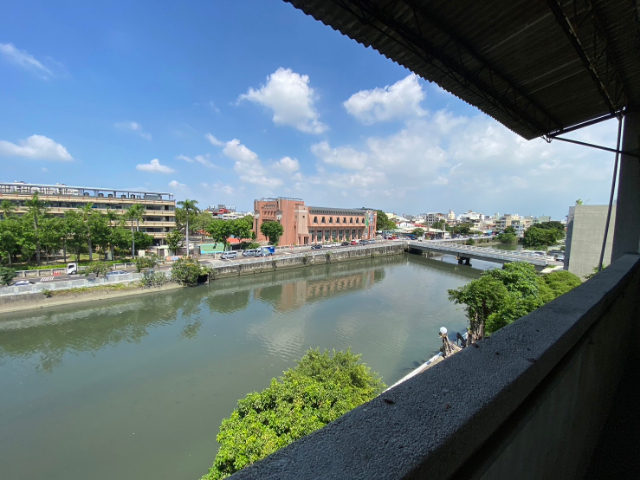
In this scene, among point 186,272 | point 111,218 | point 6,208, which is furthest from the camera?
point 111,218

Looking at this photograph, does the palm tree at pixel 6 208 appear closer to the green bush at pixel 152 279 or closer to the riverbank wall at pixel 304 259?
the green bush at pixel 152 279

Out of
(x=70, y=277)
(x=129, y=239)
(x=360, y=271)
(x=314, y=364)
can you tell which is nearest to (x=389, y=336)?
(x=314, y=364)

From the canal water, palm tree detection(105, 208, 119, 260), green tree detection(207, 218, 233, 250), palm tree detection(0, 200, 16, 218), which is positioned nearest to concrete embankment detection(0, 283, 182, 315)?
the canal water

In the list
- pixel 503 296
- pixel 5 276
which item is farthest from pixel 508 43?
pixel 5 276

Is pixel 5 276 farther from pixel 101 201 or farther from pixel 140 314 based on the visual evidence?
pixel 101 201

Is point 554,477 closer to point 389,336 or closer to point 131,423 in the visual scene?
point 131,423

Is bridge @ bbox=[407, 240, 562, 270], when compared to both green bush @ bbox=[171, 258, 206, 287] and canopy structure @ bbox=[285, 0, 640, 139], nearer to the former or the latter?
canopy structure @ bbox=[285, 0, 640, 139]

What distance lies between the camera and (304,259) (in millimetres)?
26016

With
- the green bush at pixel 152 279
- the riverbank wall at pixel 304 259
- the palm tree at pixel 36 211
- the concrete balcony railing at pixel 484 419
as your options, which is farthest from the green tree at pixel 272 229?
the concrete balcony railing at pixel 484 419

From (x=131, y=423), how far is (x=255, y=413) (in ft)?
14.7

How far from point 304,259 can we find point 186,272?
10.9 m

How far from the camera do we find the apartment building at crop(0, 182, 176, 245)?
2157 centimetres

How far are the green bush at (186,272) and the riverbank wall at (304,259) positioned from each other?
1.59 meters

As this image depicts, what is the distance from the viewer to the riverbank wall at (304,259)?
21.1 metres
